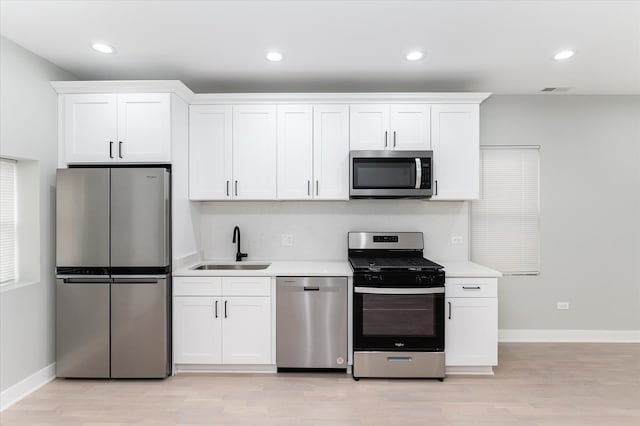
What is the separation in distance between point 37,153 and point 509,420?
13.0 ft

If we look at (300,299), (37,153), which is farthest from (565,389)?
(37,153)

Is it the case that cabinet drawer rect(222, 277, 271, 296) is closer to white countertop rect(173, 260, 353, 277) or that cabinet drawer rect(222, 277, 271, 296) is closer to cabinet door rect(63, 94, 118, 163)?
white countertop rect(173, 260, 353, 277)

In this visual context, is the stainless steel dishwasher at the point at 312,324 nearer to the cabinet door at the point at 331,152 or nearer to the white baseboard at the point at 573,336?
the cabinet door at the point at 331,152

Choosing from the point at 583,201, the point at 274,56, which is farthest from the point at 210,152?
the point at 583,201

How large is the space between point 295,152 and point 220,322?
5.39ft

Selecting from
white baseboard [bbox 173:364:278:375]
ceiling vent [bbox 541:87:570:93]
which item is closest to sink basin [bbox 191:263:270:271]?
white baseboard [bbox 173:364:278:375]

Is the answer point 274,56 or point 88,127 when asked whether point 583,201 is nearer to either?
point 274,56

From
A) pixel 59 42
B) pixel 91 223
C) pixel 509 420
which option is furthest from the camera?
pixel 91 223

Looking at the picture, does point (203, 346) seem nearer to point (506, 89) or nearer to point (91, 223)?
point (91, 223)

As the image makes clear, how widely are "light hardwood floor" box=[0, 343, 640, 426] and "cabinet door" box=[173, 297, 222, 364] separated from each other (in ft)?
0.56

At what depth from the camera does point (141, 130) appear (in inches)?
123

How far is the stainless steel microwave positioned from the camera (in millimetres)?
3318

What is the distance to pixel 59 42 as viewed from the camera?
2.74 metres

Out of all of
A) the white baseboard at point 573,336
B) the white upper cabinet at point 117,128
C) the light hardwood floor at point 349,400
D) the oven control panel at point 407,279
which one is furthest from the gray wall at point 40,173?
the white baseboard at point 573,336
